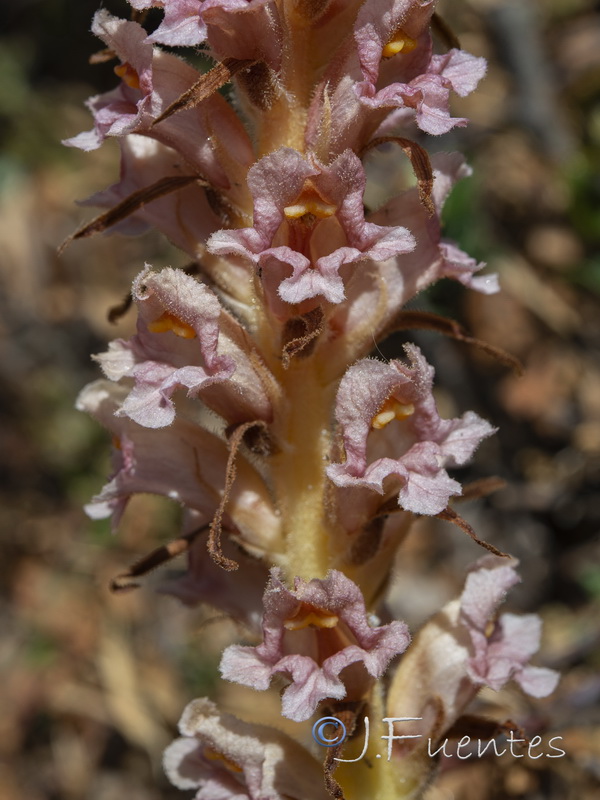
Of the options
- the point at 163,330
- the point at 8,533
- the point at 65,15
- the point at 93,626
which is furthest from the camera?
the point at 65,15

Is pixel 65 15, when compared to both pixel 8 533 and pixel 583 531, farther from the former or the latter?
pixel 583 531

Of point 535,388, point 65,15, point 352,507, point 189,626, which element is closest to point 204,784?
point 352,507

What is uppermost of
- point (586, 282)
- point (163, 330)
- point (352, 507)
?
point (163, 330)

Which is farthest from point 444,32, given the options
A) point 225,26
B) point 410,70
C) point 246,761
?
point 246,761

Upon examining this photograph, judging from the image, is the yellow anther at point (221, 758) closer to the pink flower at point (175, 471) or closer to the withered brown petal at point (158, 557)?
the withered brown petal at point (158, 557)

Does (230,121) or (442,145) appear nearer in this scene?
(230,121)

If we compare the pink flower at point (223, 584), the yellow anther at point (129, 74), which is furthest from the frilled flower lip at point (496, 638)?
the yellow anther at point (129, 74)
